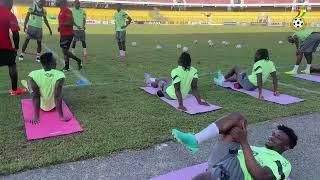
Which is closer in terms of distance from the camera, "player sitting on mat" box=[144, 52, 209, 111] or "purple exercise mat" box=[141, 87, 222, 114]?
"purple exercise mat" box=[141, 87, 222, 114]

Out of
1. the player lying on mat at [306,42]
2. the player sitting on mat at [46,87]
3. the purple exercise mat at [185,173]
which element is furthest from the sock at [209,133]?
the player lying on mat at [306,42]

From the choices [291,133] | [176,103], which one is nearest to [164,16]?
[176,103]

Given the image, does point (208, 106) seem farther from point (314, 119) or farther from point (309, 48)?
point (309, 48)

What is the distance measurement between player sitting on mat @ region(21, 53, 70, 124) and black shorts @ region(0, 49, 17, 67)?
1.61m

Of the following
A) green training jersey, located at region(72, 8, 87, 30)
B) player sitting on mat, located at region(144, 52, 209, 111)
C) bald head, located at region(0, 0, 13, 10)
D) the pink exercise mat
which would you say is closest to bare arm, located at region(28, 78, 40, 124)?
the pink exercise mat

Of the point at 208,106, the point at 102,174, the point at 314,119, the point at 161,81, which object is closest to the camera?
the point at 102,174

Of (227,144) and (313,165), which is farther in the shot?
(313,165)

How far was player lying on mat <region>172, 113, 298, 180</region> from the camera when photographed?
3.24m

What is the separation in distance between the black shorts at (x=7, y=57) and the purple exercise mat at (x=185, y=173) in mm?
4581

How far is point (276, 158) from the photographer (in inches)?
134

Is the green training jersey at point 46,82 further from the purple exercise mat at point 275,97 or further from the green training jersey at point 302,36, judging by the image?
the green training jersey at point 302,36

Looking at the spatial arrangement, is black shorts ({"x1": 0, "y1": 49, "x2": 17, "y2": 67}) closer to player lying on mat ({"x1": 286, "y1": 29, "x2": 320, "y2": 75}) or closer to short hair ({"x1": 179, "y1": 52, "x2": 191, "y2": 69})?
short hair ({"x1": 179, "y1": 52, "x2": 191, "y2": 69})

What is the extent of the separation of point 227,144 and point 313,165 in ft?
5.99

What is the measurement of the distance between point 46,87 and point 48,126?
736 mm
